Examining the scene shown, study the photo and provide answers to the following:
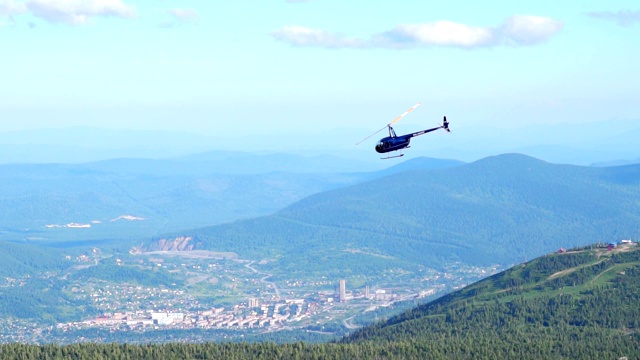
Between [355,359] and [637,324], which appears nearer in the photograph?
[355,359]

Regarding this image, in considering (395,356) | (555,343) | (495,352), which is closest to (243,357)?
(395,356)

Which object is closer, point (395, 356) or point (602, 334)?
point (395, 356)

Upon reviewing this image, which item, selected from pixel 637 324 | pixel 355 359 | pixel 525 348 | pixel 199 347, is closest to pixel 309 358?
pixel 355 359

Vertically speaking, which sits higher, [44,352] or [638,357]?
[44,352]

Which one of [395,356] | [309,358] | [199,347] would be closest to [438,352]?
[395,356]

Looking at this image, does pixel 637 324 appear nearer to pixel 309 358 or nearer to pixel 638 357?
pixel 638 357

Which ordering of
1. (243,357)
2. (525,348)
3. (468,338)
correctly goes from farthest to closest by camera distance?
(468,338), (525,348), (243,357)

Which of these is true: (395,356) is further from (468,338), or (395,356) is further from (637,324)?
(637,324)

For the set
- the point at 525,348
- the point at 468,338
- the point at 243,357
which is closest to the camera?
the point at 243,357
